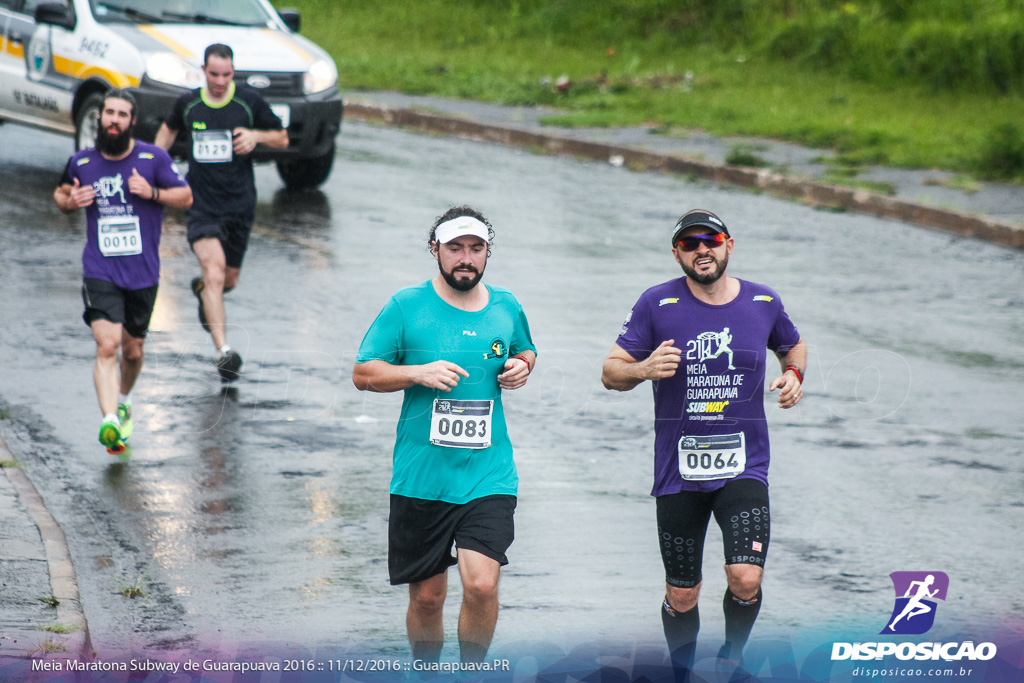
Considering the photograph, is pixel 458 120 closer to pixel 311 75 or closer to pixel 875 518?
pixel 311 75

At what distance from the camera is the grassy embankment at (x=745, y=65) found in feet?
66.2

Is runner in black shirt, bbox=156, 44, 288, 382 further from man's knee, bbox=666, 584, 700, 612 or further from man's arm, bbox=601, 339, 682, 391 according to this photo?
man's knee, bbox=666, 584, 700, 612

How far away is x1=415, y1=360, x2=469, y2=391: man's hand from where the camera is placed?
4645mm

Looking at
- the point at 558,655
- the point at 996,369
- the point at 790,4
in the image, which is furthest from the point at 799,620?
the point at 790,4

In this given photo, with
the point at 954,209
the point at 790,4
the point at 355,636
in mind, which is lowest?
the point at 355,636

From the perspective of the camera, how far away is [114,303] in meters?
7.54

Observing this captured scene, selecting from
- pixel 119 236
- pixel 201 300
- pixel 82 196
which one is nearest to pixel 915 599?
pixel 119 236

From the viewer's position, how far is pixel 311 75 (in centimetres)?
1422

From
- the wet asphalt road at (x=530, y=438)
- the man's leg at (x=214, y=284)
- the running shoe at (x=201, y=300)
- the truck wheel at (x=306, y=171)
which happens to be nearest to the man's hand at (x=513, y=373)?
the wet asphalt road at (x=530, y=438)

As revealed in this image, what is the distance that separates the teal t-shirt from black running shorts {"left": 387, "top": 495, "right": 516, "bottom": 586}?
0.12 feet

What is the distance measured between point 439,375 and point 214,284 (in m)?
4.69

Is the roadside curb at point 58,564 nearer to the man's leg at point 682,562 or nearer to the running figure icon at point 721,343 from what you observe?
the man's leg at point 682,562

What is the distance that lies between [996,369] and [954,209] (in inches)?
242

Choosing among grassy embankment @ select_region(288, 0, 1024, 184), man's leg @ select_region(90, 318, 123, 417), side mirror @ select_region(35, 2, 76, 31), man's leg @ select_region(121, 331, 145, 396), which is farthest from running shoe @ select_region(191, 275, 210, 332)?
grassy embankment @ select_region(288, 0, 1024, 184)
